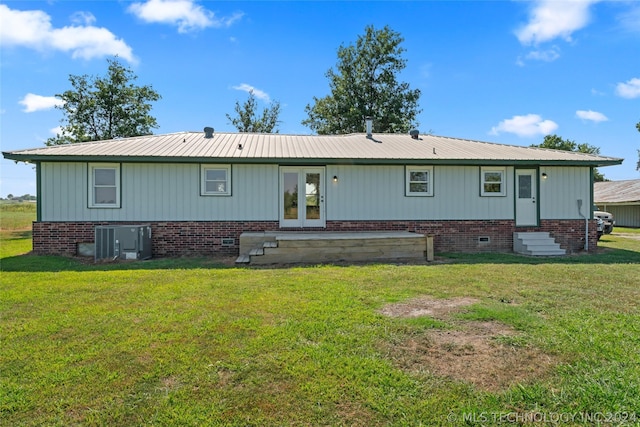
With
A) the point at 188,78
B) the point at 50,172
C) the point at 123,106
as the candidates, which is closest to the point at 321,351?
the point at 50,172

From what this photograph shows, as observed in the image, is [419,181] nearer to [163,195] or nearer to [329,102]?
[163,195]

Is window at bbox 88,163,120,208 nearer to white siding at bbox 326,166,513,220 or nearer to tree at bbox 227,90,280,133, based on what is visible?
white siding at bbox 326,166,513,220

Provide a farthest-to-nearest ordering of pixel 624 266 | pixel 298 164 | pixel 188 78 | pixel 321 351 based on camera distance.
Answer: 1. pixel 188 78
2. pixel 298 164
3. pixel 624 266
4. pixel 321 351

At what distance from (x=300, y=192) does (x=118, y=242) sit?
494 centimetres

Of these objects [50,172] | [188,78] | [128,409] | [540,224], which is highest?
[188,78]

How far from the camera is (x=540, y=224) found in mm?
10656

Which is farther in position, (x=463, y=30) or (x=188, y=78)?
(x=188, y=78)

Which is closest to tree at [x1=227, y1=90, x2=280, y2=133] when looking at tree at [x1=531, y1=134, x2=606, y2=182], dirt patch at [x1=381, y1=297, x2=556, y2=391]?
dirt patch at [x1=381, y1=297, x2=556, y2=391]

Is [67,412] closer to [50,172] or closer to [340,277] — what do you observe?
[340,277]

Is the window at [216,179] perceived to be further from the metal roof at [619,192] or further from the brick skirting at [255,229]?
the metal roof at [619,192]

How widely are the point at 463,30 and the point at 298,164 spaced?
314 inches

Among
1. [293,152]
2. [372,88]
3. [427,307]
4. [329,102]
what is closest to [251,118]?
[329,102]

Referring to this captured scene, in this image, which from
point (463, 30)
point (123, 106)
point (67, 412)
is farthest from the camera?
point (123, 106)

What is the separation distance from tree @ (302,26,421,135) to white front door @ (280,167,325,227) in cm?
1806
